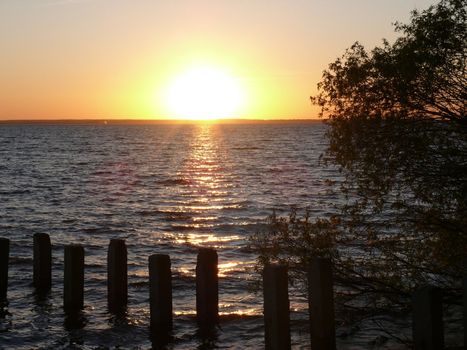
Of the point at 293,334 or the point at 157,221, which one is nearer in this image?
the point at 293,334

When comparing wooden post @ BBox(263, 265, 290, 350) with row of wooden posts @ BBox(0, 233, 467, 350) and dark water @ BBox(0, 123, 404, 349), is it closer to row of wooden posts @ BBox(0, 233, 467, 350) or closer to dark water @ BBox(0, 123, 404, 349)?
row of wooden posts @ BBox(0, 233, 467, 350)

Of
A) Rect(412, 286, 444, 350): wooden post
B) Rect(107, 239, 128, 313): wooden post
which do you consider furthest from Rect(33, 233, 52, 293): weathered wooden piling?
Rect(412, 286, 444, 350): wooden post

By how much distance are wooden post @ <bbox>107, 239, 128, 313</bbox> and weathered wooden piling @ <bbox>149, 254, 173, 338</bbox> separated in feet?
4.34

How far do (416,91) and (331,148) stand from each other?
1915mm

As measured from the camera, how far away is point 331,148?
13.1 metres

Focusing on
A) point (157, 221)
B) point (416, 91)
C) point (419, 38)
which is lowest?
point (157, 221)

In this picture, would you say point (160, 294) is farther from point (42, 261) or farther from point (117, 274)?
point (42, 261)

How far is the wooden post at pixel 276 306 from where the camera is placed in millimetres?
10258

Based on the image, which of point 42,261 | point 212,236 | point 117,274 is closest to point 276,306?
point 117,274

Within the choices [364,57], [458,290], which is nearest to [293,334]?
[458,290]

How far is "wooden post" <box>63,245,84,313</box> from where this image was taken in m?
14.3

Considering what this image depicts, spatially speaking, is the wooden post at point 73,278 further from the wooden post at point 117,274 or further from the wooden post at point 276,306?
the wooden post at point 276,306

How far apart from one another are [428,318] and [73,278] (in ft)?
26.0

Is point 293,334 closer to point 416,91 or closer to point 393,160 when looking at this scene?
point 393,160
